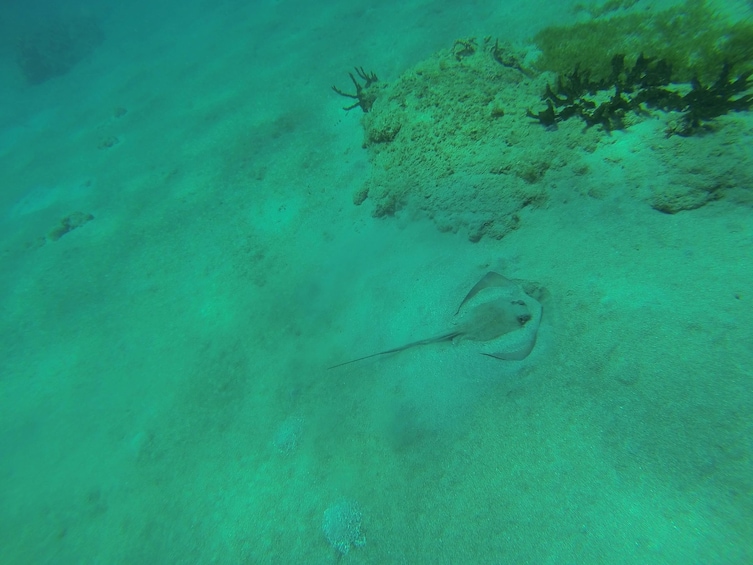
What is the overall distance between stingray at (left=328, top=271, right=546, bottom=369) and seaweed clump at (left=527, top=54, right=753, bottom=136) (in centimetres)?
324

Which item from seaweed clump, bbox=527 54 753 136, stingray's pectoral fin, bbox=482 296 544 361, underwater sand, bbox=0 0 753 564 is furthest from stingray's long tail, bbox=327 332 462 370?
seaweed clump, bbox=527 54 753 136

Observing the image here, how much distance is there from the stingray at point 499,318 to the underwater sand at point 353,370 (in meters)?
0.16

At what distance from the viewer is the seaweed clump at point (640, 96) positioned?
501cm

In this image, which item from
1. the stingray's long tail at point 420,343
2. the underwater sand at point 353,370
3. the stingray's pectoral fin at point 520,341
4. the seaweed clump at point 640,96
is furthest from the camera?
the stingray's long tail at point 420,343

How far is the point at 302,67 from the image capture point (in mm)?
12266

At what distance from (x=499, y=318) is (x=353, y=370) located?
2492mm

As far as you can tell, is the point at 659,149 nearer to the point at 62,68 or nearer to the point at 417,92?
the point at 417,92

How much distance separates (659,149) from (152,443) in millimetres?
9780

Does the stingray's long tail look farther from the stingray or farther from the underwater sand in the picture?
the underwater sand

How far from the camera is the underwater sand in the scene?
3695 millimetres

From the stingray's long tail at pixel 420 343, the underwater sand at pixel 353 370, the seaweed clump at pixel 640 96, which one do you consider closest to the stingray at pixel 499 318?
the stingray's long tail at pixel 420 343

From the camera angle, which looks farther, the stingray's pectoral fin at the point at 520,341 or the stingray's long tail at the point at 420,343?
the stingray's long tail at the point at 420,343

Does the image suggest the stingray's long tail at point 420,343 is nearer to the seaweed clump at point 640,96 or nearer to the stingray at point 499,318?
the stingray at point 499,318

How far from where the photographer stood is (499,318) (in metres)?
4.90
